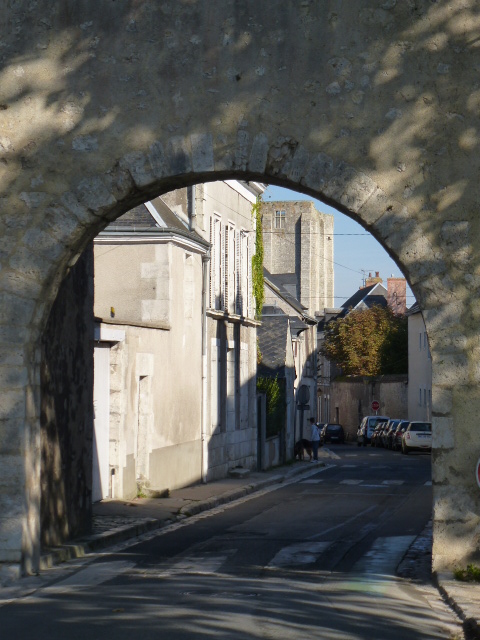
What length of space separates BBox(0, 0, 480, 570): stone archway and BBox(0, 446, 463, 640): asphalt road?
87 cm

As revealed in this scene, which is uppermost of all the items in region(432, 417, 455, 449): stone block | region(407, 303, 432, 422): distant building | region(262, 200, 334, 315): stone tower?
region(262, 200, 334, 315): stone tower

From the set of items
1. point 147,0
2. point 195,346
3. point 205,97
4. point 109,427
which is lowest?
point 109,427

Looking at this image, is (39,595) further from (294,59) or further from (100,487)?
(100,487)

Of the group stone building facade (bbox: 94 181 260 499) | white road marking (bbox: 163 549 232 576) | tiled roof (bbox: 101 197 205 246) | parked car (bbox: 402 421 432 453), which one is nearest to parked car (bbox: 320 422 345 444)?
parked car (bbox: 402 421 432 453)

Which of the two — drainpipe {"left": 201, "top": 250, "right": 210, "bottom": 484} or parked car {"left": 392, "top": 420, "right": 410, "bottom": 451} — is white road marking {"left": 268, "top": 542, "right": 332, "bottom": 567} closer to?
drainpipe {"left": 201, "top": 250, "right": 210, "bottom": 484}

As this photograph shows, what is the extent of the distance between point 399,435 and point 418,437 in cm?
342

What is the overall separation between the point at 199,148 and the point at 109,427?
696 cm

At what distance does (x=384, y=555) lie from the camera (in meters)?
10.4

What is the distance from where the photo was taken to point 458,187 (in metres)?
8.77

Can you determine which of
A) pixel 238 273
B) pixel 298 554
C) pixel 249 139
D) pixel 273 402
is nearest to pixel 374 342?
pixel 273 402

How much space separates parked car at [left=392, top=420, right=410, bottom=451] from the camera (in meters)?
41.3

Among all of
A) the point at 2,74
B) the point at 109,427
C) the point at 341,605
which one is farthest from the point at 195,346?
the point at 341,605

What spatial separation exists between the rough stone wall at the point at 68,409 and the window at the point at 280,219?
241 ft

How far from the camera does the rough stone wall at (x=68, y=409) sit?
33.9ft
